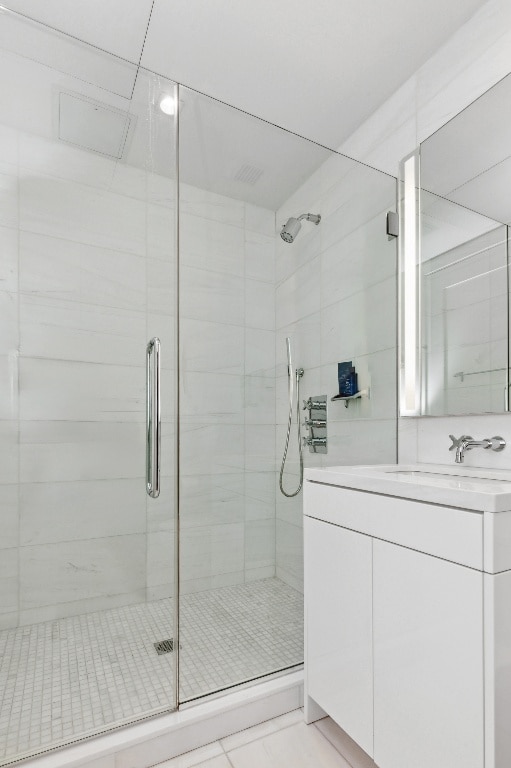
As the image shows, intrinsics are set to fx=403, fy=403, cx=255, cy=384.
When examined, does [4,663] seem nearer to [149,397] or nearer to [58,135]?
[149,397]

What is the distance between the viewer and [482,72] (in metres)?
1.46

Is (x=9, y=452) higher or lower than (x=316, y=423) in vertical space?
lower

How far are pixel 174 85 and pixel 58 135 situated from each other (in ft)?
1.71

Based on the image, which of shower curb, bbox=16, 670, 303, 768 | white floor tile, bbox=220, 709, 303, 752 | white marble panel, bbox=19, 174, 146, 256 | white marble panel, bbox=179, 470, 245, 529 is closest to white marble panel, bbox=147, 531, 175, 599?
white marble panel, bbox=179, 470, 245, 529

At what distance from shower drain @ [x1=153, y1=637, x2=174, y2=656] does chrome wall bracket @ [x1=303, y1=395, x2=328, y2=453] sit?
0.83 metres

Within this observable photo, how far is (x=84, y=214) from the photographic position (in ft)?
5.43

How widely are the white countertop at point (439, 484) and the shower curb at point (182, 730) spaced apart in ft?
2.37

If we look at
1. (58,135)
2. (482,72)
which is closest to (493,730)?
(482,72)

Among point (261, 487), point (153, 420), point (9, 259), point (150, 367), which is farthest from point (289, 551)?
point (9, 259)

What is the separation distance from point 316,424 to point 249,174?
1.01 metres

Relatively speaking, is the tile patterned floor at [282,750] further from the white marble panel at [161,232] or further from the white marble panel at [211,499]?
the white marble panel at [161,232]

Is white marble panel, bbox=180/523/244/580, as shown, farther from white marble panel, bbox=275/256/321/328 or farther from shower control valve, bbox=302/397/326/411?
white marble panel, bbox=275/256/321/328

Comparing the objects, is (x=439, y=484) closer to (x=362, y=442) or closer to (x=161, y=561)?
(x=362, y=442)

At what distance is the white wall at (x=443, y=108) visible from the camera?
139cm
